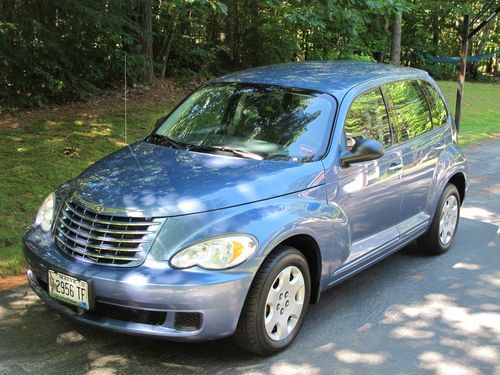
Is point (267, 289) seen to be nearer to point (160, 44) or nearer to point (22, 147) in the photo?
point (22, 147)

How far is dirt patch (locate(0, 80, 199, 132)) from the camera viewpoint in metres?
9.20

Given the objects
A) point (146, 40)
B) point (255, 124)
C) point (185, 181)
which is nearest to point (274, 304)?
point (185, 181)

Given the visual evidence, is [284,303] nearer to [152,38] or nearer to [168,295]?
[168,295]

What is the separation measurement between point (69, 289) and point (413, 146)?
3103mm

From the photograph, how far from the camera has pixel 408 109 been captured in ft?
16.8

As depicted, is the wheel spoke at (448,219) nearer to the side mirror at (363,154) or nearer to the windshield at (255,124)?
the side mirror at (363,154)

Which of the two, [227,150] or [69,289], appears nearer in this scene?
[69,289]

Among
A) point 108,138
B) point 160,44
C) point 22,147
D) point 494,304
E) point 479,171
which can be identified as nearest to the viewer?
point 494,304

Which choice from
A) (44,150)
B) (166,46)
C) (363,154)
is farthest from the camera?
(166,46)

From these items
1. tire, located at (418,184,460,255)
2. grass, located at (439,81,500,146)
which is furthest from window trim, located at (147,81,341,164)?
grass, located at (439,81,500,146)

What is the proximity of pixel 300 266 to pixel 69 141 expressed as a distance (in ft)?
18.3

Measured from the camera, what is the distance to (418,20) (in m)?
27.3

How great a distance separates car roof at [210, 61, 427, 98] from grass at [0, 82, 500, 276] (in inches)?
98.4

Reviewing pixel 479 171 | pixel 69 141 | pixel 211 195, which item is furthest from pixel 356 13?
pixel 211 195
